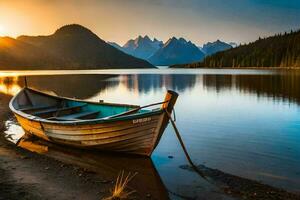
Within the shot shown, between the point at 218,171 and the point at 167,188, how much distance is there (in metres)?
2.79

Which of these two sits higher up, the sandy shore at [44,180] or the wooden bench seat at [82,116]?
the wooden bench seat at [82,116]

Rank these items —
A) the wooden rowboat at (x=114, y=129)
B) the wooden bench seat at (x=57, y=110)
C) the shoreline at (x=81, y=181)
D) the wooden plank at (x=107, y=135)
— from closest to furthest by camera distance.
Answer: the shoreline at (x=81, y=181), the wooden rowboat at (x=114, y=129), the wooden plank at (x=107, y=135), the wooden bench seat at (x=57, y=110)

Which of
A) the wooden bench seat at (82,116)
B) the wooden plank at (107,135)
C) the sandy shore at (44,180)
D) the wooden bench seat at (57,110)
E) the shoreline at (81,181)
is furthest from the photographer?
the wooden bench seat at (57,110)

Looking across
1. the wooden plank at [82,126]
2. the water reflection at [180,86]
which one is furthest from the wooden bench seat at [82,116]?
the water reflection at [180,86]

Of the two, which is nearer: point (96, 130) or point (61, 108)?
point (96, 130)

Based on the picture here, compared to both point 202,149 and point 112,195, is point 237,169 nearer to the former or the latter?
point 202,149

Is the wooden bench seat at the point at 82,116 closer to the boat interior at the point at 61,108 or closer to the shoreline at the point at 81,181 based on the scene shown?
the boat interior at the point at 61,108

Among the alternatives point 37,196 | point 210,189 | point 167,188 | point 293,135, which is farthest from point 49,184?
point 293,135

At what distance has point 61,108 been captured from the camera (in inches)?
851

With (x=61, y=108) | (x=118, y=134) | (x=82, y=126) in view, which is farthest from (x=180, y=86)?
(x=118, y=134)

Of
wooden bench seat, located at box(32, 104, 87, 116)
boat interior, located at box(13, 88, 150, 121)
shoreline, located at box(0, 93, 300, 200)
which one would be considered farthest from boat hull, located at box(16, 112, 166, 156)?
wooden bench seat, located at box(32, 104, 87, 116)

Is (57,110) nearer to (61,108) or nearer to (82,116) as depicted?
(61,108)

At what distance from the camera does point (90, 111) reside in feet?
67.2

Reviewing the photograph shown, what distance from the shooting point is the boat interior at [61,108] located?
18578 millimetres
